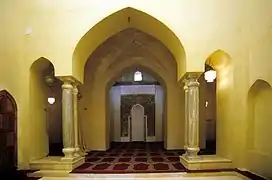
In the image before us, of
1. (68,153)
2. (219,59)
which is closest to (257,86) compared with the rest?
(219,59)

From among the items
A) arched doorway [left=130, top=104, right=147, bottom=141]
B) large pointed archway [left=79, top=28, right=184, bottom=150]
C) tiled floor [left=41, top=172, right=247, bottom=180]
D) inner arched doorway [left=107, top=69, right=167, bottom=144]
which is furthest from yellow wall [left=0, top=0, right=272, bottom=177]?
arched doorway [left=130, top=104, right=147, bottom=141]

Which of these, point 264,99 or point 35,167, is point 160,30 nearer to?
point 264,99

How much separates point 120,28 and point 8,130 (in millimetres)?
4441

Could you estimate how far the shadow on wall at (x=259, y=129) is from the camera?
7.47 meters

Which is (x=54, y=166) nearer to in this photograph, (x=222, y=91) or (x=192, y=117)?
(x=192, y=117)

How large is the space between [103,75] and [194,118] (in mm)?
5983

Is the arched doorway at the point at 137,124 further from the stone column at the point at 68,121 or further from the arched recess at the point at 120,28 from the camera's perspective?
the stone column at the point at 68,121

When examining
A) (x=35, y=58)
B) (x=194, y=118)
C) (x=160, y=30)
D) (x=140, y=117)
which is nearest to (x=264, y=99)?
(x=194, y=118)

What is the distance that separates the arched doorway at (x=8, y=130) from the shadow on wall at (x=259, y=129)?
6.24 metres

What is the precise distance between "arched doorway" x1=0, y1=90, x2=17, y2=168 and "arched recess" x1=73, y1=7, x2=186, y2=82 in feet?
6.24

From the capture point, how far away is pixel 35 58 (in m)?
8.60

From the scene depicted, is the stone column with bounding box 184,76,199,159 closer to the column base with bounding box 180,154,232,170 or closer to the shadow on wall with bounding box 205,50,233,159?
the column base with bounding box 180,154,232,170

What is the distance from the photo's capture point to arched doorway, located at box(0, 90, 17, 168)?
8.02 metres

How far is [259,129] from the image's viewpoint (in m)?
8.06
